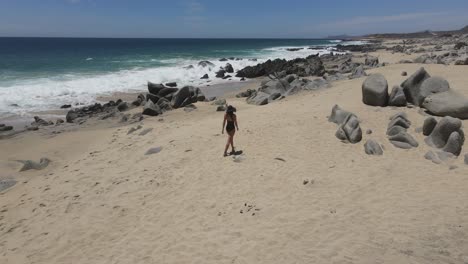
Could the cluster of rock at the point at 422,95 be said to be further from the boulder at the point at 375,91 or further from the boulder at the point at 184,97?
the boulder at the point at 184,97

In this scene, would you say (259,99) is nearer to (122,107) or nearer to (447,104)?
(122,107)

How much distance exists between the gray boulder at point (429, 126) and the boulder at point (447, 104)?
4.69ft

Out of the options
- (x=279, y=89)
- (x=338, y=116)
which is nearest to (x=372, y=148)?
(x=338, y=116)

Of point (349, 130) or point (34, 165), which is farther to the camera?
point (34, 165)

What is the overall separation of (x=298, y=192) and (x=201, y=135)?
5.38m

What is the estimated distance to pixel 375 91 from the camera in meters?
13.4

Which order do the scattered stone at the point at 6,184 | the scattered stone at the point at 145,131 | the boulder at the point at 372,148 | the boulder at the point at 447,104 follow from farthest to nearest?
the scattered stone at the point at 145,131, the boulder at the point at 447,104, the scattered stone at the point at 6,184, the boulder at the point at 372,148

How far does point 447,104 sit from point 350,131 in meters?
3.57

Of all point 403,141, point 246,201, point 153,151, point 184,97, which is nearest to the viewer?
point 246,201

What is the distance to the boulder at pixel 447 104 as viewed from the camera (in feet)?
37.8

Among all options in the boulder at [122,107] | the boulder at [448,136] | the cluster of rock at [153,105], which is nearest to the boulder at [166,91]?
the cluster of rock at [153,105]

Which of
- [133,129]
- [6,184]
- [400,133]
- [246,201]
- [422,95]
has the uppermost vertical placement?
[422,95]

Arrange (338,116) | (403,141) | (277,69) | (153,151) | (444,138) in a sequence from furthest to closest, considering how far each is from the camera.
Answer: (277,69) → (338,116) → (153,151) → (403,141) → (444,138)

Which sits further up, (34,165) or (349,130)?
(349,130)
